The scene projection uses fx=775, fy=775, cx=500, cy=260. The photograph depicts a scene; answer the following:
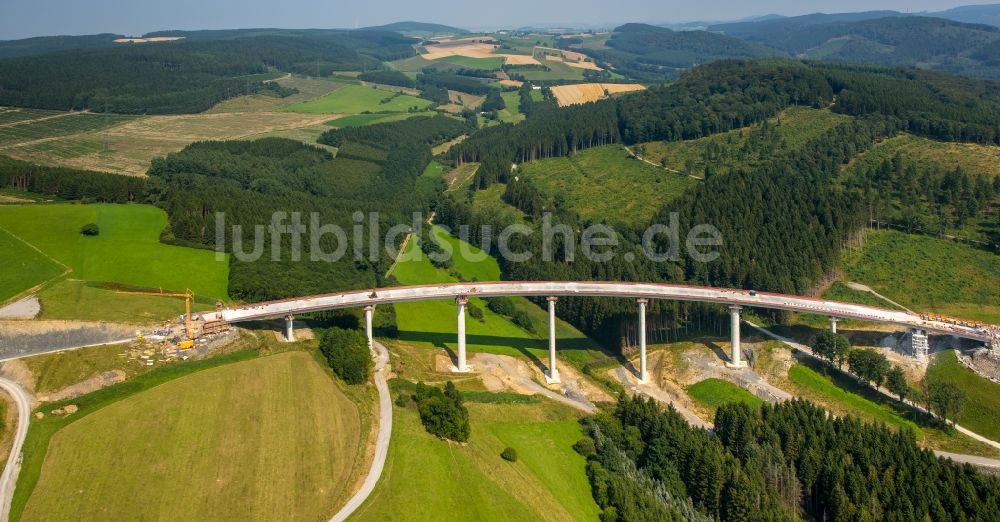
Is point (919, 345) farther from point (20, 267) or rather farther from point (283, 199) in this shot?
point (20, 267)

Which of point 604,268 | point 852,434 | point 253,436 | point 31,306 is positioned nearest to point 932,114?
point 604,268

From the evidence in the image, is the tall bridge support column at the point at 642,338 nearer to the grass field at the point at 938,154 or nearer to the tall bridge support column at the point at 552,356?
the tall bridge support column at the point at 552,356

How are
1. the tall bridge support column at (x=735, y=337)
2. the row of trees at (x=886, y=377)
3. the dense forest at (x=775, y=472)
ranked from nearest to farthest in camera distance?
the dense forest at (x=775, y=472) → the row of trees at (x=886, y=377) → the tall bridge support column at (x=735, y=337)

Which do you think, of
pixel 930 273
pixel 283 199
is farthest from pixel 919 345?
pixel 283 199

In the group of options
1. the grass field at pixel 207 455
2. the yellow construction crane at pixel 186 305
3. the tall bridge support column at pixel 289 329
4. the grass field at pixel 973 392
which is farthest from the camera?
the tall bridge support column at pixel 289 329

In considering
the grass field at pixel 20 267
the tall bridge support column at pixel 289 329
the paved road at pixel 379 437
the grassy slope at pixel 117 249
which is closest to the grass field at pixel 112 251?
the grassy slope at pixel 117 249

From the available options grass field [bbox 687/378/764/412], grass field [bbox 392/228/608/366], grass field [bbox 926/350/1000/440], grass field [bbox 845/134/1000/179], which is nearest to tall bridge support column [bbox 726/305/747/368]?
grass field [bbox 687/378/764/412]
